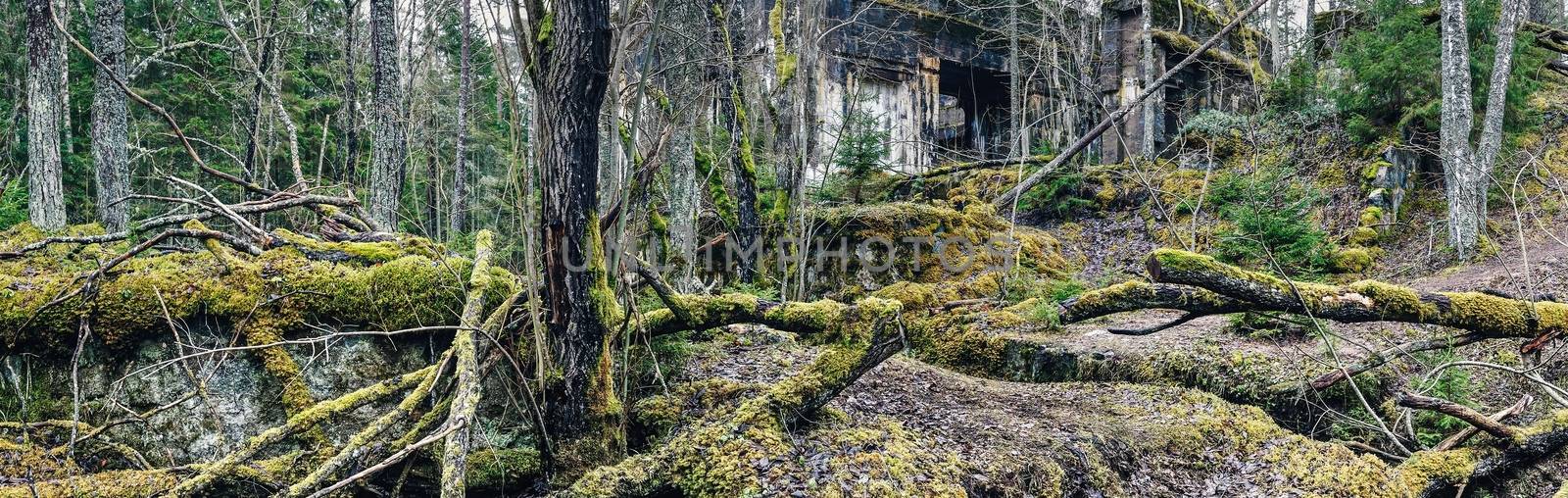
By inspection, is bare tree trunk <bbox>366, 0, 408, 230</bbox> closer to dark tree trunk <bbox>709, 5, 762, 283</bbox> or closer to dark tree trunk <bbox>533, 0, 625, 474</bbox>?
dark tree trunk <bbox>709, 5, 762, 283</bbox>

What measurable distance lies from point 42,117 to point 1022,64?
17.1 metres

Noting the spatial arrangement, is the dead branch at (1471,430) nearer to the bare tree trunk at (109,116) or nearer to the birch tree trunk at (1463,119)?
the birch tree trunk at (1463,119)

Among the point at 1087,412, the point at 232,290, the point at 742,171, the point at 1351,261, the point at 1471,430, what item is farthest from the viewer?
the point at 1351,261

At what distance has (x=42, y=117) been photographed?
28.9 ft

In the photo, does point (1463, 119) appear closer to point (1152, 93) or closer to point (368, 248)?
point (1152, 93)

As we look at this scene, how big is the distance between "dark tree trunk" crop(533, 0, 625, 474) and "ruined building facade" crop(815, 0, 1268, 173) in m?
11.0

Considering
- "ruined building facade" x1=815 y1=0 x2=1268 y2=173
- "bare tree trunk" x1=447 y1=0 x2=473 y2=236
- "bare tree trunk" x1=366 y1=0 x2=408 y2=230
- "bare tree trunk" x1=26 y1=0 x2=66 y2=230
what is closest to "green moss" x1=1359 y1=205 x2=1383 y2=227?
"ruined building facade" x1=815 y1=0 x2=1268 y2=173

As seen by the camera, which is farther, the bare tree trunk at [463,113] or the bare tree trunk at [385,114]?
the bare tree trunk at [463,113]

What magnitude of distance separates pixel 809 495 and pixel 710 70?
5.17 meters

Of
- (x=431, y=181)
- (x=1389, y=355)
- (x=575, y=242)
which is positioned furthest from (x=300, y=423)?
(x=1389, y=355)

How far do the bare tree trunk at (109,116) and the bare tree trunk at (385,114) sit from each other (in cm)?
280

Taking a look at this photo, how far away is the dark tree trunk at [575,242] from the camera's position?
12.0ft

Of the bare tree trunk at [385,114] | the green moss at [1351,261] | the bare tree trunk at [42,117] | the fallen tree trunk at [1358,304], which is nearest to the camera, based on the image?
the fallen tree trunk at [1358,304]

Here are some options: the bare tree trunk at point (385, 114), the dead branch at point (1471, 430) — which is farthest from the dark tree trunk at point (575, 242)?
the bare tree trunk at point (385, 114)
